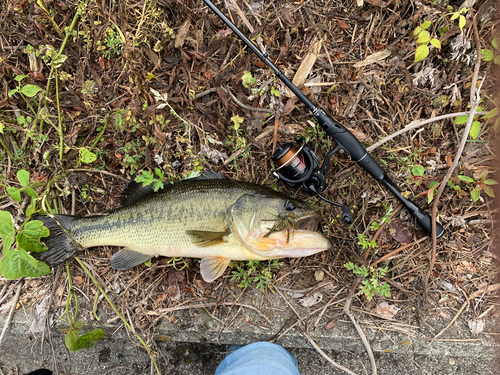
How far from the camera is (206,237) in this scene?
2.73 meters

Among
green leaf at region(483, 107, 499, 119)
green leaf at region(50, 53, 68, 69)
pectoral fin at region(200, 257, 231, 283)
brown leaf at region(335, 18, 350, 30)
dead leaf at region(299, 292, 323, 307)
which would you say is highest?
brown leaf at region(335, 18, 350, 30)

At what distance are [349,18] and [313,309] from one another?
3.05 metres

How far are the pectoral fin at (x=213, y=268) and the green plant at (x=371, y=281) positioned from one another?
124cm

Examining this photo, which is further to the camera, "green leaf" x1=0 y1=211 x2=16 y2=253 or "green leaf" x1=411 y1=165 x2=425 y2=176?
"green leaf" x1=411 y1=165 x2=425 y2=176

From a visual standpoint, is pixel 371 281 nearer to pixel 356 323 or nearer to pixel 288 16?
pixel 356 323

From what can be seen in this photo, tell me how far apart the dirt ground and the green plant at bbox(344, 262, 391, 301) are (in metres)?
0.04

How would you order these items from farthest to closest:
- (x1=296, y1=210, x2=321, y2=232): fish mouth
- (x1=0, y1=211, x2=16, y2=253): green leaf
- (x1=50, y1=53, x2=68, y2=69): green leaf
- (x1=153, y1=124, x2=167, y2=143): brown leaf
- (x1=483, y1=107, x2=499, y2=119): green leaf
→ 1. (x1=153, y1=124, x2=167, y2=143): brown leaf
2. (x1=50, y1=53, x2=68, y2=69): green leaf
3. (x1=483, y1=107, x2=499, y2=119): green leaf
4. (x1=296, y1=210, x2=321, y2=232): fish mouth
5. (x1=0, y1=211, x2=16, y2=253): green leaf

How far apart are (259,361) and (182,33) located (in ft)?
11.0

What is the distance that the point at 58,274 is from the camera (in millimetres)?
3275

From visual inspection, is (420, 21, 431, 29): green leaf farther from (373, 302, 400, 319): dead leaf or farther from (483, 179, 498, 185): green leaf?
(373, 302, 400, 319): dead leaf

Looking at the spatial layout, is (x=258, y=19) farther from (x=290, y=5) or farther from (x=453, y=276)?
(x=453, y=276)

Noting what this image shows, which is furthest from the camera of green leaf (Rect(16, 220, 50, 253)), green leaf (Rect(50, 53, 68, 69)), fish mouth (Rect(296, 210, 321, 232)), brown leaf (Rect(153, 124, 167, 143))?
brown leaf (Rect(153, 124, 167, 143))

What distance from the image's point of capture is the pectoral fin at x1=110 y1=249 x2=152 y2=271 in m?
3.01

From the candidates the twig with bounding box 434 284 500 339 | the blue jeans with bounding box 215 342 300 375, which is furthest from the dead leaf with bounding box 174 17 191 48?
the twig with bounding box 434 284 500 339
